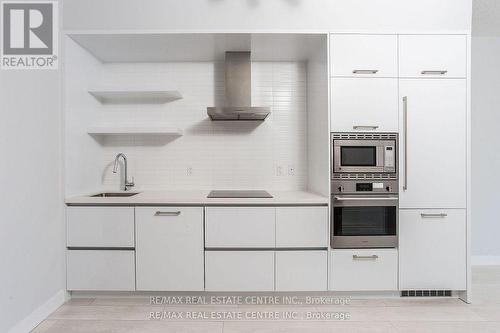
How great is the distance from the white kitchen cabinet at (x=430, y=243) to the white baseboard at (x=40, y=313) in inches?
107

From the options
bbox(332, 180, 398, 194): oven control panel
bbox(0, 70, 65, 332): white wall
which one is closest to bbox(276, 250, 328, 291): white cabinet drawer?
bbox(332, 180, 398, 194): oven control panel

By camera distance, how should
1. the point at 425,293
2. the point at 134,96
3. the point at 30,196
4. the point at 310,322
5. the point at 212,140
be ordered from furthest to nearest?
1. the point at 212,140
2. the point at 134,96
3. the point at 425,293
4. the point at 310,322
5. the point at 30,196

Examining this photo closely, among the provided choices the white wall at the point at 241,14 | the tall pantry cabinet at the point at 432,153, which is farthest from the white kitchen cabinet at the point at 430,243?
the white wall at the point at 241,14

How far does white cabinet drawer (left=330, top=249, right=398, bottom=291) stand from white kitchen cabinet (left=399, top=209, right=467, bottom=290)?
4.1 inches

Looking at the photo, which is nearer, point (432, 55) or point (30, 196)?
point (30, 196)

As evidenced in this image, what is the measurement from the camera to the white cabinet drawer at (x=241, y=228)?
8.40 ft

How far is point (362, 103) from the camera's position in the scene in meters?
2.56

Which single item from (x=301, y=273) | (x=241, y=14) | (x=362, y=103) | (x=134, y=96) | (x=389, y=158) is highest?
(x=241, y=14)

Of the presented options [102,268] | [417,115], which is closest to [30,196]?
[102,268]

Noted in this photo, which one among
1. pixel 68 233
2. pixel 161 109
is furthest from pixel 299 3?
pixel 68 233

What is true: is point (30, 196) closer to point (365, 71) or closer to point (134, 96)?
point (134, 96)

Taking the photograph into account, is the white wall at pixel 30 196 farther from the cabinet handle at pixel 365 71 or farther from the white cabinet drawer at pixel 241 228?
the cabinet handle at pixel 365 71

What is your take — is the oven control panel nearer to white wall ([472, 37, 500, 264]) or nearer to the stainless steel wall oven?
the stainless steel wall oven

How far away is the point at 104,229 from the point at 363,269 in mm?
2100
